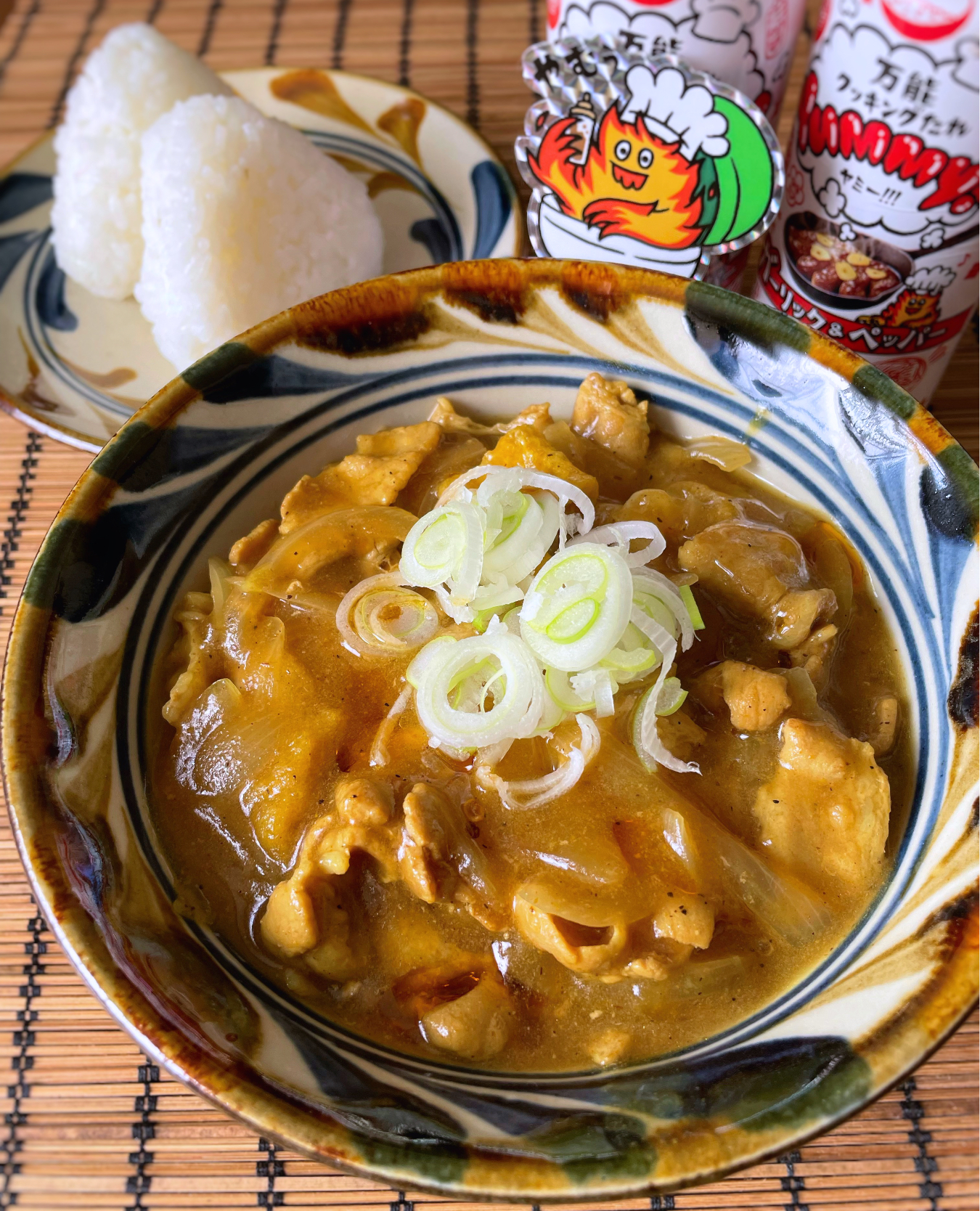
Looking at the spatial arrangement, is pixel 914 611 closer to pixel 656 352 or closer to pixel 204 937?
pixel 656 352

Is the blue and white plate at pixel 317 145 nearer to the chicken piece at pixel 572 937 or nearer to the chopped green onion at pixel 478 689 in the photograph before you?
the chopped green onion at pixel 478 689

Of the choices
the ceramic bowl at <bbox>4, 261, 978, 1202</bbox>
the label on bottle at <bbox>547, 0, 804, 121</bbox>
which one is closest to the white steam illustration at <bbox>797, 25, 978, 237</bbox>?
the label on bottle at <bbox>547, 0, 804, 121</bbox>

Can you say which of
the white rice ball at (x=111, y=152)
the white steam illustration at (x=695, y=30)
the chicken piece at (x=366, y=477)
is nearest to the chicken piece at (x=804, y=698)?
the chicken piece at (x=366, y=477)

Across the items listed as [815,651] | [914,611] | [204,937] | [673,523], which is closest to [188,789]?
[204,937]

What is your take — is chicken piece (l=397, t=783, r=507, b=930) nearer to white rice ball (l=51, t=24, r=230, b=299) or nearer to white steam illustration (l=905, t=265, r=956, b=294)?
white steam illustration (l=905, t=265, r=956, b=294)

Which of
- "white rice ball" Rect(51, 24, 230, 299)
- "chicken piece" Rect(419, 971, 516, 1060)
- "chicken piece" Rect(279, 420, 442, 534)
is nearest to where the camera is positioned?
"chicken piece" Rect(419, 971, 516, 1060)

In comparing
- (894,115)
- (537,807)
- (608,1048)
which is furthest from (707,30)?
(608,1048)

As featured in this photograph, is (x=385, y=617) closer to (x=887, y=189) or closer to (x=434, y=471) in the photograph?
(x=434, y=471)
